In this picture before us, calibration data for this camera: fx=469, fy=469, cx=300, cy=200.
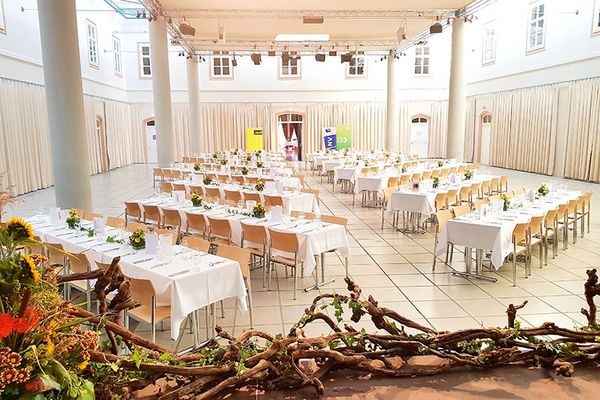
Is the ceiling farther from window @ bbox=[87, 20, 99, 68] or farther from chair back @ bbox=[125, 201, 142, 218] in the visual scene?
chair back @ bbox=[125, 201, 142, 218]

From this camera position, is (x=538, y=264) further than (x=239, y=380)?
Yes

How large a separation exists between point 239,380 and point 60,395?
0.44 metres

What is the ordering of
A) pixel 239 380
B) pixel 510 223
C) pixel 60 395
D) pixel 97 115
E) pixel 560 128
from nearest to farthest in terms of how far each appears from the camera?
1. pixel 60 395
2. pixel 239 380
3. pixel 510 223
4. pixel 560 128
5. pixel 97 115

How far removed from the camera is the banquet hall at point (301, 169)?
4.43 m

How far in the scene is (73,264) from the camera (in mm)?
4773

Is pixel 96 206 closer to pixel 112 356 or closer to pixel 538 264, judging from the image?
pixel 538 264

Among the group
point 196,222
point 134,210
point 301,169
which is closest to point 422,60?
point 301,169

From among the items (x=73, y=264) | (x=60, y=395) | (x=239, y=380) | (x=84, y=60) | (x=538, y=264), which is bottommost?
(x=538, y=264)

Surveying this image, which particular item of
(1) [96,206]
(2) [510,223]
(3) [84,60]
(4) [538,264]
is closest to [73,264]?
(2) [510,223]

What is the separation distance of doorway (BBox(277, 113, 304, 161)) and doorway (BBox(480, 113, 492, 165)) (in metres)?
9.58

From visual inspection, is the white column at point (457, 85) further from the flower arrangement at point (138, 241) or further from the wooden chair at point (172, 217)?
the flower arrangement at point (138, 241)

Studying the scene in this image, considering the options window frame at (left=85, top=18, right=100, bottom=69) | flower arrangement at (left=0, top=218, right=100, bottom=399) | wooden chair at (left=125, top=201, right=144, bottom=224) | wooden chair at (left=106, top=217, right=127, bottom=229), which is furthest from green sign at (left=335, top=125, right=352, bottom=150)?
flower arrangement at (left=0, top=218, right=100, bottom=399)

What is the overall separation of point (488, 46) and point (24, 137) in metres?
19.9

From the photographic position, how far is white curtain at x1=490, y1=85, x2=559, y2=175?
58.3ft
